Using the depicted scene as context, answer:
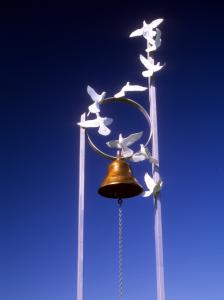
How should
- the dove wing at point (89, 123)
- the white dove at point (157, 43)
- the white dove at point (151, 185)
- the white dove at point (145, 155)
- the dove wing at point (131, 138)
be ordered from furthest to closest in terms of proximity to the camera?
the white dove at point (157, 43) < the dove wing at point (89, 123) < the dove wing at point (131, 138) < the white dove at point (145, 155) < the white dove at point (151, 185)

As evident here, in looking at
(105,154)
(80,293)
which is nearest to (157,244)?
(80,293)

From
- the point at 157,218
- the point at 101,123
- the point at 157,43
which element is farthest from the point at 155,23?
the point at 157,218

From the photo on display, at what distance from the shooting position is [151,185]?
5.35 meters

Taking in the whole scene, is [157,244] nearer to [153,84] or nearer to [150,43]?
[153,84]

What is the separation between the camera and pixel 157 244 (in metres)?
5.07

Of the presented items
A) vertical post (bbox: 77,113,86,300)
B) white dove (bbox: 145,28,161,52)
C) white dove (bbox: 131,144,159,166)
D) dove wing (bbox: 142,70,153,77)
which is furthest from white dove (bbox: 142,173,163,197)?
white dove (bbox: 145,28,161,52)

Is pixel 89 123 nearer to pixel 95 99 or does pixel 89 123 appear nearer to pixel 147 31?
pixel 95 99

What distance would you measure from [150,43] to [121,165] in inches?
70.5

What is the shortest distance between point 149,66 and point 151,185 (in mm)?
1729

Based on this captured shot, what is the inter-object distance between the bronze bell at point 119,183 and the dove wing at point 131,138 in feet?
0.75

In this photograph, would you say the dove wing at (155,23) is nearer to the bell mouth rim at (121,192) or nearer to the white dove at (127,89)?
the white dove at (127,89)

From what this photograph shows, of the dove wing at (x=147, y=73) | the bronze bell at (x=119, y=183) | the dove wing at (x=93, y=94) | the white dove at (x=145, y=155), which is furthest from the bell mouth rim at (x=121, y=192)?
the dove wing at (x=147, y=73)

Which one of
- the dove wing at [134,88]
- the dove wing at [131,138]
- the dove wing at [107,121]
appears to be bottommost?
the dove wing at [131,138]

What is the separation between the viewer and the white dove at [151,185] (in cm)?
531
